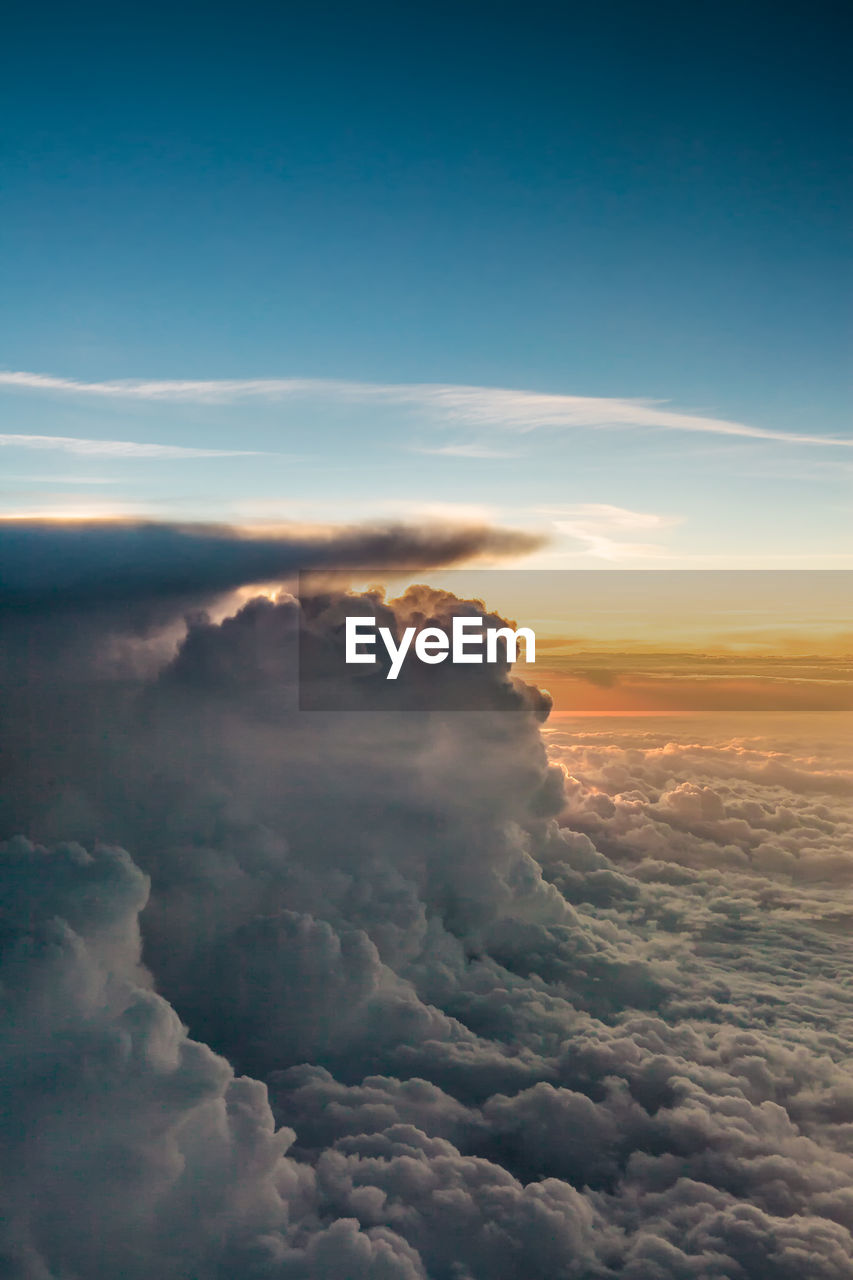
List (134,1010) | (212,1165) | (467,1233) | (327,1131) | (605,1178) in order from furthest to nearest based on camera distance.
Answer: (605,1178) < (327,1131) < (467,1233) < (212,1165) < (134,1010)

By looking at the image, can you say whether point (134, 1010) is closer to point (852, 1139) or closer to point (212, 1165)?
point (212, 1165)

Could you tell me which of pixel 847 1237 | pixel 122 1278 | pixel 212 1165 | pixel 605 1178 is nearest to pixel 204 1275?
pixel 122 1278

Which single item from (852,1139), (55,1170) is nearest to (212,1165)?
(55,1170)

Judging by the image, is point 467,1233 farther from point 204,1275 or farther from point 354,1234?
point 204,1275

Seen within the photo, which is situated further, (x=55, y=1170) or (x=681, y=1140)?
(x=681, y=1140)

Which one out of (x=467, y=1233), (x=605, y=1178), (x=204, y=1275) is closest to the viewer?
(x=204, y=1275)

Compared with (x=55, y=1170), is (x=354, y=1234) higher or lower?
lower

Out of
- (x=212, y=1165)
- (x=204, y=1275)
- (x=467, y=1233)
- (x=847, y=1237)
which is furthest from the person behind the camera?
(x=847, y=1237)

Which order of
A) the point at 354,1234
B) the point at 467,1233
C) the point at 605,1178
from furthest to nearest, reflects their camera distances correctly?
the point at 605,1178 → the point at 467,1233 → the point at 354,1234

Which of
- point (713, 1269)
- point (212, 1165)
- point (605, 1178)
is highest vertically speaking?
point (212, 1165)
